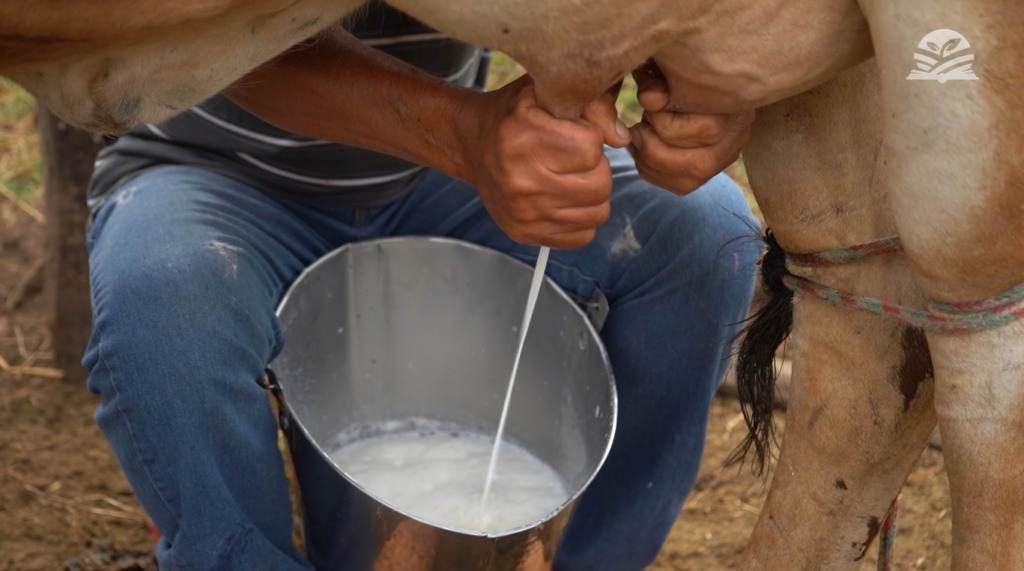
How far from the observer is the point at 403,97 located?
1.37m

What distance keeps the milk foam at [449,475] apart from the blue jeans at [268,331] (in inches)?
4.9

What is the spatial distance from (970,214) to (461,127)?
53 cm

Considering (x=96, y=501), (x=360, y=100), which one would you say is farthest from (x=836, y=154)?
(x=96, y=501)

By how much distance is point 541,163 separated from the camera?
1194 millimetres

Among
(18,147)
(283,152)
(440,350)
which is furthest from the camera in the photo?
(18,147)

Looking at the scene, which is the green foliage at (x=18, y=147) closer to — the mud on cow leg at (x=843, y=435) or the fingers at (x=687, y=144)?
the fingers at (x=687, y=144)

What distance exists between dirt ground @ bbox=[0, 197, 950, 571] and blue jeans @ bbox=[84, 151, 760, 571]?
28 centimetres

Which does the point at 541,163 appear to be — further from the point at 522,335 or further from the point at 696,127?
the point at 522,335

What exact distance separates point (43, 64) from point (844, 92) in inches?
28.1

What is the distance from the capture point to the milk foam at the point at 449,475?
1.56 metres

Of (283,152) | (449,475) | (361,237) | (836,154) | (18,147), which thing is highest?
(836,154)

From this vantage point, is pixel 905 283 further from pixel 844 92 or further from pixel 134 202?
pixel 134 202

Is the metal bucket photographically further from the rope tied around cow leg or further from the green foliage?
the green foliage

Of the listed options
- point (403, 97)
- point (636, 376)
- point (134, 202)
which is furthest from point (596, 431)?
point (134, 202)
